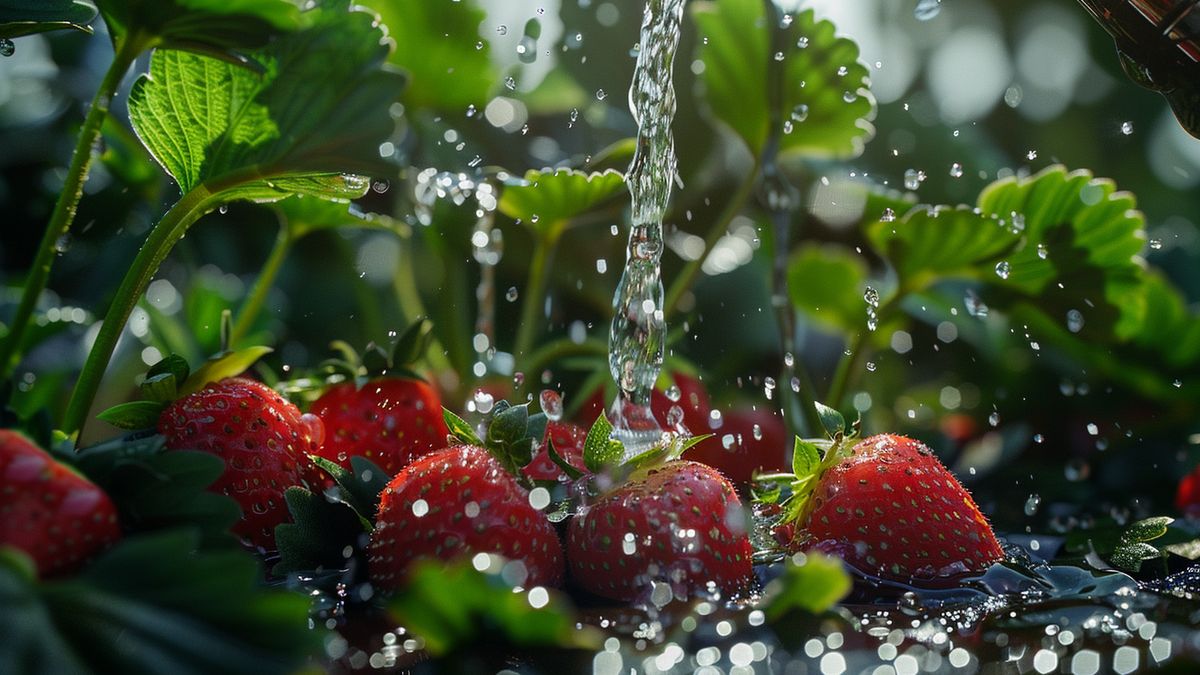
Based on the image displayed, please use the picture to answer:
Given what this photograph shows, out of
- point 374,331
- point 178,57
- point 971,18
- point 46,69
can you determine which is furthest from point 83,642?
point 971,18

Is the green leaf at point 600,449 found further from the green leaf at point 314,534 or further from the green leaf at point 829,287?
the green leaf at point 829,287

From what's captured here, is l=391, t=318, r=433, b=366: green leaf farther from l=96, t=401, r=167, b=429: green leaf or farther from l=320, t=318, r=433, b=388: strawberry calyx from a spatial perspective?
l=96, t=401, r=167, b=429: green leaf

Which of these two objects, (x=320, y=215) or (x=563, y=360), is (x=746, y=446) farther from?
(x=320, y=215)

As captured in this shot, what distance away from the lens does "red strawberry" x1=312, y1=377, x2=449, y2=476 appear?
23.8 inches

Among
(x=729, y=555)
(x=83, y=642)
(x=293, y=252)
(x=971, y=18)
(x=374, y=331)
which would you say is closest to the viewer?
(x=83, y=642)

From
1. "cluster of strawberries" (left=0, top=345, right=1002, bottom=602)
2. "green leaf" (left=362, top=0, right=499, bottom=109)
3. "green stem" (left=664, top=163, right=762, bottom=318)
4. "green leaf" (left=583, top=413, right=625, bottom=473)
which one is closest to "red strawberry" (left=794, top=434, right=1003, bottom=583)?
"cluster of strawberries" (left=0, top=345, right=1002, bottom=602)

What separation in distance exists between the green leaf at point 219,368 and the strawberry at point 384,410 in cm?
6

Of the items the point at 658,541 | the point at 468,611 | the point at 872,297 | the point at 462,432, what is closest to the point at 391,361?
the point at 462,432

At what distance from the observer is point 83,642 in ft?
0.95

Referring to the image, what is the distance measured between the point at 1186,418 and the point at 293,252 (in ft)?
3.11

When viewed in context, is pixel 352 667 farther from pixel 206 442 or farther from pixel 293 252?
pixel 293 252

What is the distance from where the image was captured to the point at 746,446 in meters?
0.82

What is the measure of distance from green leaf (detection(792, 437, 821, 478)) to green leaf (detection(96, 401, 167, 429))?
0.32 m

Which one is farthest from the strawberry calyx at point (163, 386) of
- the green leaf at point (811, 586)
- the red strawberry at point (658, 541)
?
the green leaf at point (811, 586)
